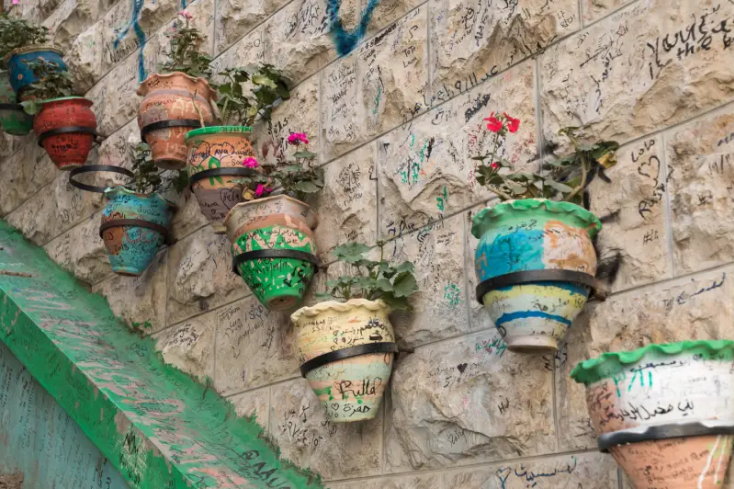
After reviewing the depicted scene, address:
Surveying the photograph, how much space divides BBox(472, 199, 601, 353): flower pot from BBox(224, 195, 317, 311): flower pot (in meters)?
0.84

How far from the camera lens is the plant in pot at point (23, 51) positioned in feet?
13.9

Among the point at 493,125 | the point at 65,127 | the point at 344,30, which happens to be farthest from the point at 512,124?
the point at 65,127

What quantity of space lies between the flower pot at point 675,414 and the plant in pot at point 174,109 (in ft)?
6.63

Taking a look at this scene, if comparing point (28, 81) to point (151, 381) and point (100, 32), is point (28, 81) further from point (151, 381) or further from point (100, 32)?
point (151, 381)

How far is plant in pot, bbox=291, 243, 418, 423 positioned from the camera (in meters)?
2.29

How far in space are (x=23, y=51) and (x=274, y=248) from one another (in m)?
2.30

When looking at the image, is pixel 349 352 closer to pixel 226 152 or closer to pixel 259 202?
pixel 259 202

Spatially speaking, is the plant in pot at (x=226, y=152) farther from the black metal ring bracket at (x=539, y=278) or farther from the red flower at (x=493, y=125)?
the black metal ring bracket at (x=539, y=278)

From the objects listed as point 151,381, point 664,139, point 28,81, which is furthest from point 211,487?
point 28,81

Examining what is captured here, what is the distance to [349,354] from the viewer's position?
7.48 ft

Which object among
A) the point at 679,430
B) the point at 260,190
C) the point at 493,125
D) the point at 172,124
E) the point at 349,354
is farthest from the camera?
the point at 172,124

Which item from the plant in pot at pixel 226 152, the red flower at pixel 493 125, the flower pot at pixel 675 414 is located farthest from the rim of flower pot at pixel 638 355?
the plant in pot at pixel 226 152

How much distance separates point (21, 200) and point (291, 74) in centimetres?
223

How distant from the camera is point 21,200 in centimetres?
466
